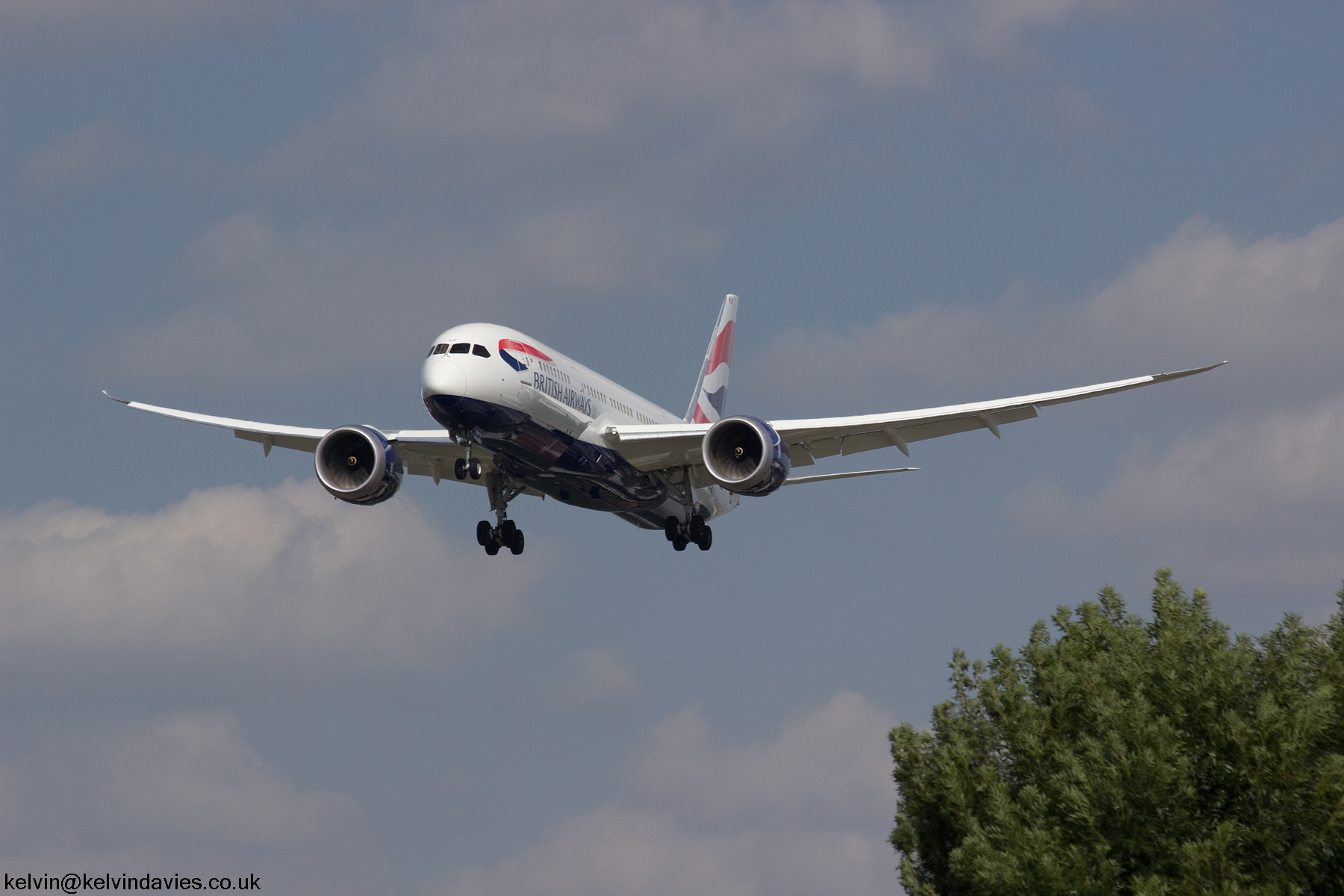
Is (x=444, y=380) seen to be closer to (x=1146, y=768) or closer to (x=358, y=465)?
(x=358, y=465)

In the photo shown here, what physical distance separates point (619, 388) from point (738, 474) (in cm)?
556

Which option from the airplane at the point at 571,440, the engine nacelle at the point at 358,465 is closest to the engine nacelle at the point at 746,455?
the airplane at the point at 571,440

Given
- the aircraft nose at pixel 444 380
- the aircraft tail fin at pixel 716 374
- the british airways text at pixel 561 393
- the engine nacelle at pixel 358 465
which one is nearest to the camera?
the aircraft nose at pixel 444 380

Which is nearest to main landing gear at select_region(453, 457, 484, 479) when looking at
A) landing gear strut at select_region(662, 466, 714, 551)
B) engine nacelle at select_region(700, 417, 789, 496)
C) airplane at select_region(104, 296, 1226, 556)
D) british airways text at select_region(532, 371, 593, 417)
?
airplane at select_region(104, 296, 1226, 556)

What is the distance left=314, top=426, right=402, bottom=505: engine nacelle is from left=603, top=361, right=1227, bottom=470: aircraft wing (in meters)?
5.93

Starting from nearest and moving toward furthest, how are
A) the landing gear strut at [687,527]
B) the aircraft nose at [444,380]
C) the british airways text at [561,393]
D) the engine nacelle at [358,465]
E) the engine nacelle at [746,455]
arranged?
the aircraft nose at [444,380] → the british airways text at [561,393] → the engine nacelle at [746,455] → the engine nacelle at [358,465] → the landing gear strut at [687,527]

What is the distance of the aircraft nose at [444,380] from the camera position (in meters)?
40.1

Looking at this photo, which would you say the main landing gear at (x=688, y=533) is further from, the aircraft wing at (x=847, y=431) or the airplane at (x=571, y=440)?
the aircraft wing at (x=847, y=431)

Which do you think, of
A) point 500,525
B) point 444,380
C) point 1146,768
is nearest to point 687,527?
point 500,525

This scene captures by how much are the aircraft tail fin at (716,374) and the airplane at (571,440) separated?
9.01 m

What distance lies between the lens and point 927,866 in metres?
37.0

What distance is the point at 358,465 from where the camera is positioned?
45.6m

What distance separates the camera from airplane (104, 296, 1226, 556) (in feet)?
134

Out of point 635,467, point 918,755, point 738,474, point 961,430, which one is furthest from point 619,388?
point 918,755
